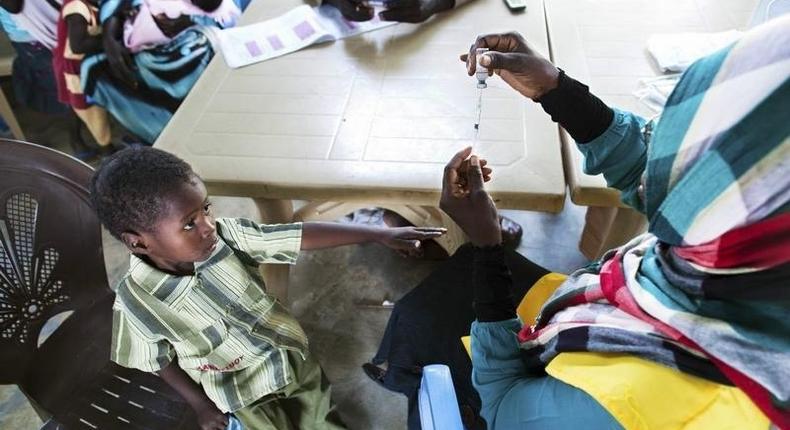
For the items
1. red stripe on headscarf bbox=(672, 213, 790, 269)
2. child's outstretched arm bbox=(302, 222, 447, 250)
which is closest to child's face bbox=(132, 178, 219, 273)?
child's outstretched arm bbox=(302, 222, 447, 250)

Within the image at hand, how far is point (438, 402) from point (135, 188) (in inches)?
25.1

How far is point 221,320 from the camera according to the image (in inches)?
42.9

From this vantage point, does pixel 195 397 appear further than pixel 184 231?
Yes

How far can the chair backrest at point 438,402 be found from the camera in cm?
86

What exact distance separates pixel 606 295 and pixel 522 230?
1390 mm

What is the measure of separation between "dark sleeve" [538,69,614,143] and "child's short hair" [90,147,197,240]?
698 mm

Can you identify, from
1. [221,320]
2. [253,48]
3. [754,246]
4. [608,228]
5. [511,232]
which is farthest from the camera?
[511,232]

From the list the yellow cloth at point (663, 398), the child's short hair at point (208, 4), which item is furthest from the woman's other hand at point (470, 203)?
the child's short hair at point (208, 4)

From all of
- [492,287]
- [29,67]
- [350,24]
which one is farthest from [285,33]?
[29,67]

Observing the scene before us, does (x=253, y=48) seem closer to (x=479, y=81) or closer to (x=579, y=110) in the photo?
(x=479, y=81)

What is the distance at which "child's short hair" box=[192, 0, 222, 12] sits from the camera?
2.13 metres

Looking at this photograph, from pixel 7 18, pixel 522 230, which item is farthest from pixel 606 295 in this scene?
pixel 7 18

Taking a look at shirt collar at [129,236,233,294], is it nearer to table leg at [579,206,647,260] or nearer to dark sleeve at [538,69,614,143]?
dark sleeve at [538,69,614,143]

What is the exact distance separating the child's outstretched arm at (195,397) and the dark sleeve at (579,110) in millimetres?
927
